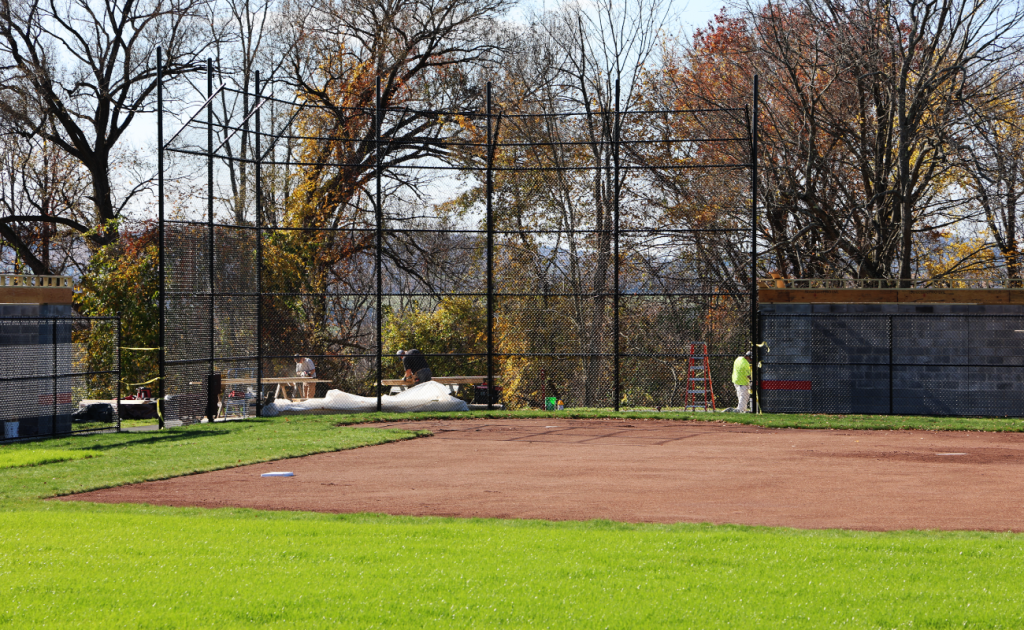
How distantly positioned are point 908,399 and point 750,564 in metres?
16.4

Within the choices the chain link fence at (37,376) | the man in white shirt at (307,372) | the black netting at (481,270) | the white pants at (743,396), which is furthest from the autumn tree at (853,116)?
the chain link fence at (37,376)

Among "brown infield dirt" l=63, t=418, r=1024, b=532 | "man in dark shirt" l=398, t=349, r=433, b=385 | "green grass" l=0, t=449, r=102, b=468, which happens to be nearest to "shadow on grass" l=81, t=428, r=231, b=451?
"green grass" l=0, t=449, r=102, b=468

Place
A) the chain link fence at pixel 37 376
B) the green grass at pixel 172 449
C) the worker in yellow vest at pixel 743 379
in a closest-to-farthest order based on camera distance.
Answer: the green grass at pixel 172 449
the chain link fence at pixel 37 376
the worker in yellow vest at pixel 743 379

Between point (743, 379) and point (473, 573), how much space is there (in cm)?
1543

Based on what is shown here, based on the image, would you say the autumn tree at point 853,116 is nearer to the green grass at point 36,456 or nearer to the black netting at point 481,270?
the black netting at point 481,270

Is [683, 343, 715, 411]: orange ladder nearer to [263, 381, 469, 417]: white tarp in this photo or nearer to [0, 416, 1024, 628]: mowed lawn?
[263, 381, 469, 417]: white tarp

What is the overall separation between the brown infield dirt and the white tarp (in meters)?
4.75

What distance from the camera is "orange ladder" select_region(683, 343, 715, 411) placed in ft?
72.8

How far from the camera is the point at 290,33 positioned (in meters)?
35.4

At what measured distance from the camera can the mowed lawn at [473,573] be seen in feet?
19.5

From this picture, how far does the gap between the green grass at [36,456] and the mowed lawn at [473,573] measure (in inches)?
159

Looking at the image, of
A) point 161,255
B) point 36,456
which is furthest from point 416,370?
point 36,456

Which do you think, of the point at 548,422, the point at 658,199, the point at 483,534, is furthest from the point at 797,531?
the point at 658,199

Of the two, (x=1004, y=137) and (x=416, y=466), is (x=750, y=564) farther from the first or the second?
(x=1004, y=137)
